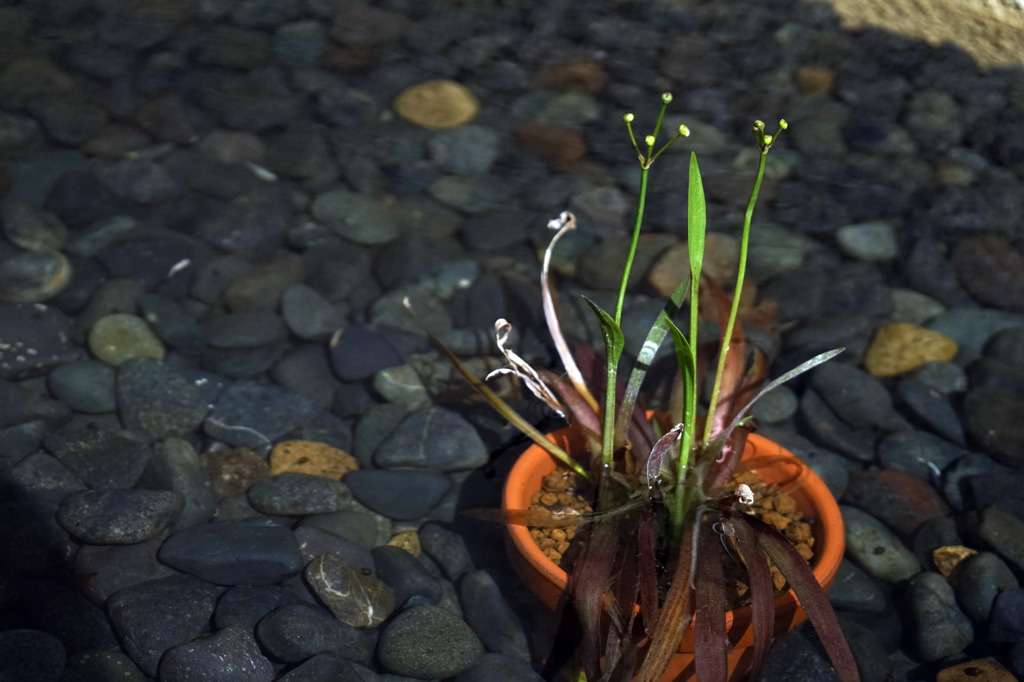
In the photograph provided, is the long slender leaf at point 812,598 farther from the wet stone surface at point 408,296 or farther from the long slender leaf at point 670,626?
the wet stone surface at point 408,296

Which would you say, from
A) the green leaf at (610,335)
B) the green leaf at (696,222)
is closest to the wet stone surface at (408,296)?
the green leaf at (610,335)

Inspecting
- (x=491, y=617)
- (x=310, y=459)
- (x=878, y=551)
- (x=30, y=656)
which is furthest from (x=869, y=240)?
(x=30, y=656)

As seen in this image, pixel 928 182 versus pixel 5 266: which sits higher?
pixel 928 182

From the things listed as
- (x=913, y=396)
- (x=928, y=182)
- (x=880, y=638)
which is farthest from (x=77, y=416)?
(x=928, y=182)

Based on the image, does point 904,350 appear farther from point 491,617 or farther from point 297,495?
point 297,495

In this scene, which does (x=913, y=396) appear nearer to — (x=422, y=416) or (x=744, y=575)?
Answer: (x=744, y=575)

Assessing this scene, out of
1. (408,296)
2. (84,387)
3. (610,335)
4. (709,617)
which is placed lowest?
(84,387)
